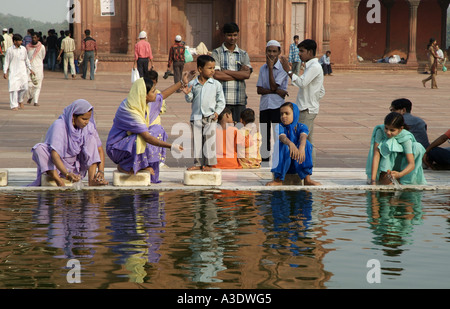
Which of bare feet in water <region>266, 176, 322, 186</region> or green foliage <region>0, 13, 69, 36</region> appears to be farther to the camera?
green foliage <region>0, 13, 69, 36</region>

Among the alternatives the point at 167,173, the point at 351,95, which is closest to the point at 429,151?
the point at 167,173

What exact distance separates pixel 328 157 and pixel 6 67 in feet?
27.9

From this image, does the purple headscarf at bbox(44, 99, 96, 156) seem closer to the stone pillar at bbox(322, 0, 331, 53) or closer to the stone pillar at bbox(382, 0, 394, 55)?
the stone pillar at bbox(322, 0, 331, 53)

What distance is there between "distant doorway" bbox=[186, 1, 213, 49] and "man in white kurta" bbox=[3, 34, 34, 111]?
14.8 m

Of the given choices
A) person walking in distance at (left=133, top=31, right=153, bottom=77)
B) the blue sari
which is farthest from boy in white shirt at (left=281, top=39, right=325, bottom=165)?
person walking in distance at (left=133, top=31, right=153, bottom=77)

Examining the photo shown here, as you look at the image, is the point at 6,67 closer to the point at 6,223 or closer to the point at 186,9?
the point at 6,223

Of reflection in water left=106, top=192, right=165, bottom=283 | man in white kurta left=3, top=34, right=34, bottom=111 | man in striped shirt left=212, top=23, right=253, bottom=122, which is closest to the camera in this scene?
reflection in water left=106, top=192, right=165, bottom=283

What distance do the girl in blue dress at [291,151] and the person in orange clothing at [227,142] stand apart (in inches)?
56.6

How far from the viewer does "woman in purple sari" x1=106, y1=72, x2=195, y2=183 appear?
882 cm

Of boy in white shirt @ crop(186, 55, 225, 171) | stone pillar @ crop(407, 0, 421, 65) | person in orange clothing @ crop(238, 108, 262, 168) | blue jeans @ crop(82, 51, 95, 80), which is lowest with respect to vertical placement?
person in orange clothing @ crop(238, 108, 262, 168)

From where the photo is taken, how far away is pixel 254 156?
1041 centimetres

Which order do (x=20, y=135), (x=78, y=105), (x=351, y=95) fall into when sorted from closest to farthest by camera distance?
(x=78, y=105), (x=20, y=135), (x=351, y=95)

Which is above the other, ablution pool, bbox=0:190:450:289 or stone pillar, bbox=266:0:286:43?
stone pillar, bbox=266:0:286:43

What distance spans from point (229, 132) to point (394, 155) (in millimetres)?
2350
